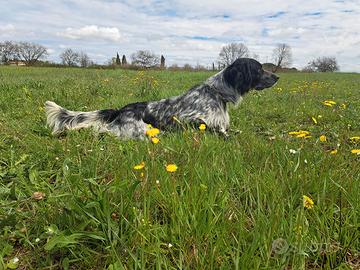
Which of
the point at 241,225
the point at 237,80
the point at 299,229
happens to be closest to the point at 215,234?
the point at 241,225

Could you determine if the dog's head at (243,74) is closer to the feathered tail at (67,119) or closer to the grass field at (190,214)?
the feathered tail at (67,119)

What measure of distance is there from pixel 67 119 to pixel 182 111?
2027mm

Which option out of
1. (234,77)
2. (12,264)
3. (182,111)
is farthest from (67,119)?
(12,264)

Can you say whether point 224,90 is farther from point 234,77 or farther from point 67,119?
point 67,119

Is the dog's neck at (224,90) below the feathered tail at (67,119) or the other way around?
the other way around

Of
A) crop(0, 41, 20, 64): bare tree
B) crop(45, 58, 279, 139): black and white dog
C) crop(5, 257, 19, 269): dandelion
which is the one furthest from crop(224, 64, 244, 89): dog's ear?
crop(0, 41, 20, 64): bare tree

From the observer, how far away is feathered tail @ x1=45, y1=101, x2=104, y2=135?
17.7ft

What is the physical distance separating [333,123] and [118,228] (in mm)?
5780

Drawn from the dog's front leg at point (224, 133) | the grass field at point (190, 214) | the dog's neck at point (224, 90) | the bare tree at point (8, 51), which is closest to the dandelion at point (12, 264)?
the grass field at point (190, 214)

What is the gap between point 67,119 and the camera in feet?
18.4

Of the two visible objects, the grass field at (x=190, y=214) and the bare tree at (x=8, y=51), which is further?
the bare tree at (x=8, y=51)

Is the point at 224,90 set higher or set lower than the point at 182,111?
higher

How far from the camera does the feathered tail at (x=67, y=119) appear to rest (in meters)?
5.40

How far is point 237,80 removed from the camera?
6.47m
